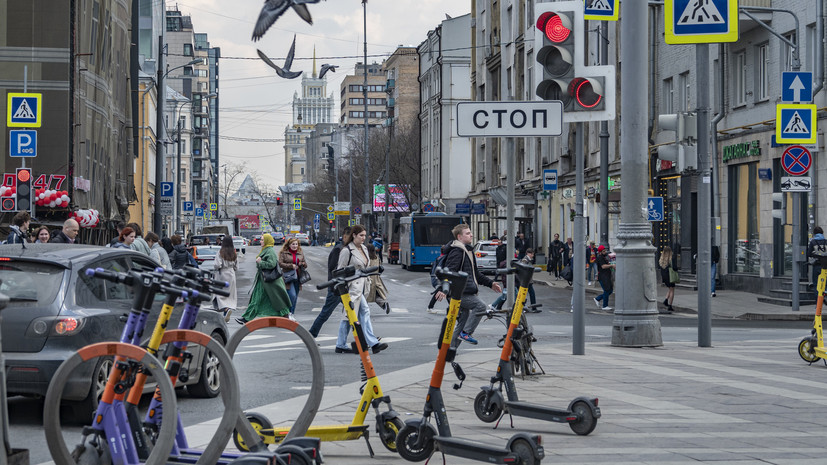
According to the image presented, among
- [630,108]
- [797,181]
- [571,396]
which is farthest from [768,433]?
[797,181]

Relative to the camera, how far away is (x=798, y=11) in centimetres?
2897

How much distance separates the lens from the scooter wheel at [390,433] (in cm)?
740

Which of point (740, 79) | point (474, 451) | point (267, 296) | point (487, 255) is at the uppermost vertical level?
point (740, 79)

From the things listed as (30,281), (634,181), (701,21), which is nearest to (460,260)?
(634,181)

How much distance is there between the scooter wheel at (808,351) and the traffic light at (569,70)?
377 cm

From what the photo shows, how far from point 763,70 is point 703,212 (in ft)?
52.4

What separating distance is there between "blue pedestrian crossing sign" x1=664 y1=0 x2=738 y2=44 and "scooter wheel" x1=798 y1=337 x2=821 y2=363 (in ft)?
14.3

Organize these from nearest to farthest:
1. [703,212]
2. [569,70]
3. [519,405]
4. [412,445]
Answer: [412,445] → [519,405] → [569,70] → [703,212]

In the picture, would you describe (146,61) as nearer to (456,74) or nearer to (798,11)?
(456,74)

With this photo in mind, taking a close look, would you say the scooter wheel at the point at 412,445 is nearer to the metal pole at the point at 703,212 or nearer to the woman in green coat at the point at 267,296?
the metal pole at the point at 703,212

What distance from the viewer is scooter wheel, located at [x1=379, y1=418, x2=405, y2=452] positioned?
7398 millimetres

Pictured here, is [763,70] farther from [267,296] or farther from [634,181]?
[267,296]

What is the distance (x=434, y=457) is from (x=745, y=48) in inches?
1073

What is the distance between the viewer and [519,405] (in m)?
8.62
